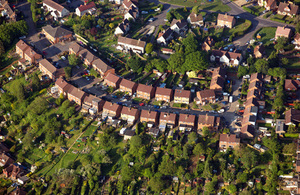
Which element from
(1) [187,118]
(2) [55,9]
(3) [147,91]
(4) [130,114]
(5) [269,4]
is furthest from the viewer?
(2) [55,9]

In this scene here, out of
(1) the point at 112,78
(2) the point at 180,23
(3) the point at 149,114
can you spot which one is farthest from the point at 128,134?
(2) the point at 180,23

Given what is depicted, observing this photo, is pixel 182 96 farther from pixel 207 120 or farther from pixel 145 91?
pixel 207 120

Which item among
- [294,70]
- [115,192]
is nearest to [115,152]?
[115,192]

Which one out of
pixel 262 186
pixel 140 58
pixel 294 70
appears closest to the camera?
pixel 262 186

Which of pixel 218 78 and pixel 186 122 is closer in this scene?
pixel 186 122

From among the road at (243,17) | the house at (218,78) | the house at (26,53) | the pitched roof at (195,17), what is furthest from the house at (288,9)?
the house at (26,53)

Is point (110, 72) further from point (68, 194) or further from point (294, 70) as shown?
point (294, 70)

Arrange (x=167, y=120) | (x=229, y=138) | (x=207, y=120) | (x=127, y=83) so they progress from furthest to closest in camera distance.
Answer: (x=127, y=83)
(x=167, y=120)
(x=207, y=120)
(x=229, y=138)
